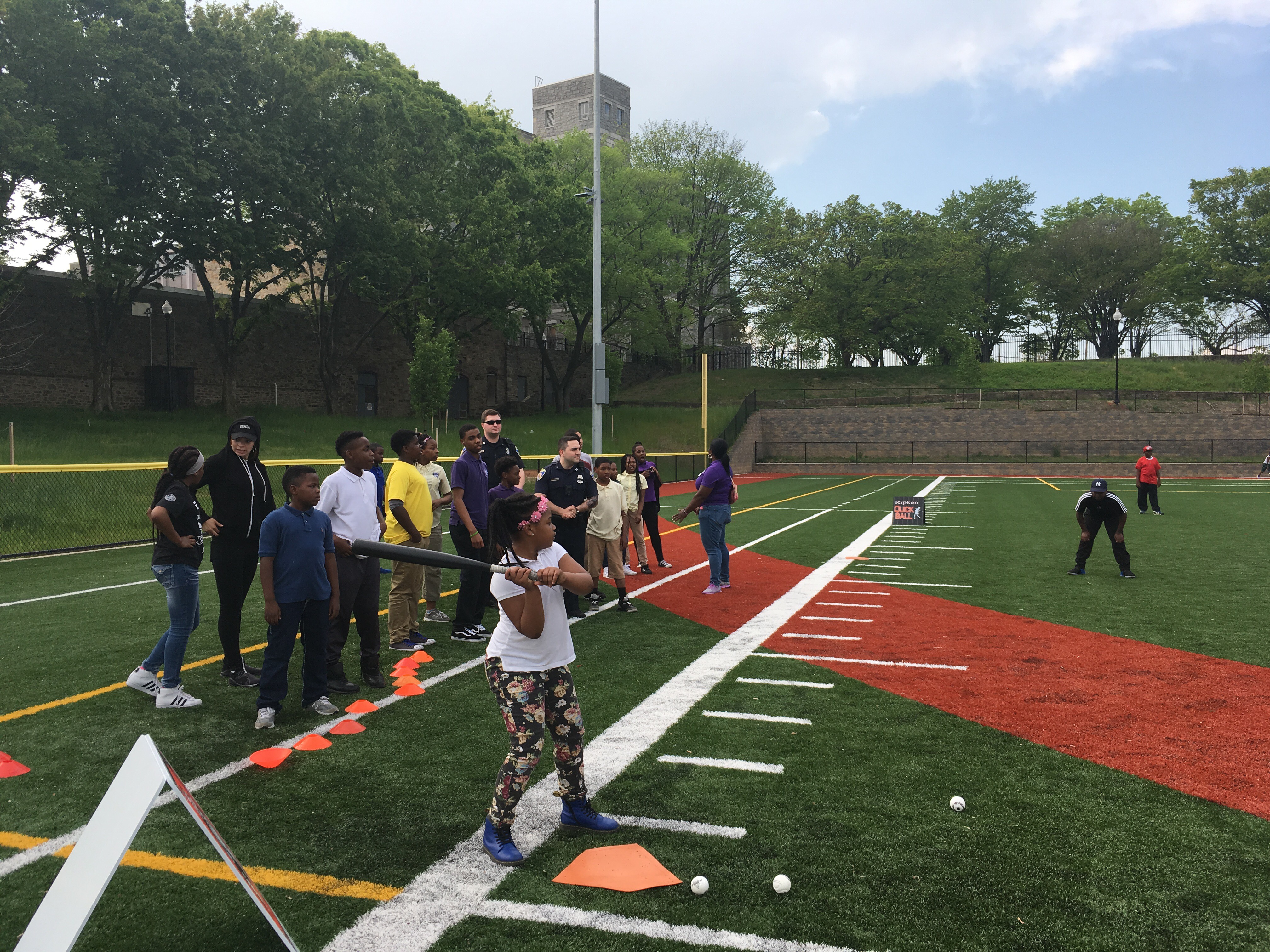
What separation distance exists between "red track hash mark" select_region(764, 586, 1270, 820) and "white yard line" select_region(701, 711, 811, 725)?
3.77 feet

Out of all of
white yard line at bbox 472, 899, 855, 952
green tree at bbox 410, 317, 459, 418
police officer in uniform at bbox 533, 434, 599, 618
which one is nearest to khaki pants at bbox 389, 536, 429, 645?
police officer in uniform at bbox 533, 434, 599, 618

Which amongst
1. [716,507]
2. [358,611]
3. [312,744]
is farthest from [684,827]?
[716,507]

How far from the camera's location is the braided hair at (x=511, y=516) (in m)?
3.83

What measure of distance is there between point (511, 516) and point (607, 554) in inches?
238

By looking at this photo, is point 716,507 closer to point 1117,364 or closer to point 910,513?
point 910,513

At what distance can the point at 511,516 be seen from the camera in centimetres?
385

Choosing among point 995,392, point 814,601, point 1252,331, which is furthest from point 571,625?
point 1252,331

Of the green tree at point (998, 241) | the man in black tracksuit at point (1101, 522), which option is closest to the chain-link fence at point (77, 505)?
the man in black tracksuit at point (1101, 522)

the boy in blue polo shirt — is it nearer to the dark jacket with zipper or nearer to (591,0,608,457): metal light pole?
the dark jacket with zipper

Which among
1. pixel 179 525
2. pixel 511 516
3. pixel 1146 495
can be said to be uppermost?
pixel 511 516

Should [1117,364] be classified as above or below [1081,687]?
above

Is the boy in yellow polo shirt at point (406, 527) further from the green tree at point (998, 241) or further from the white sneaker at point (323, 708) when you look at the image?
the green tree at point (998, 241)

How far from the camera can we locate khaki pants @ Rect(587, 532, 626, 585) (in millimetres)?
9688

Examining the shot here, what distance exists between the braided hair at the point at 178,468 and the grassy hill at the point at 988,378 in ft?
173
